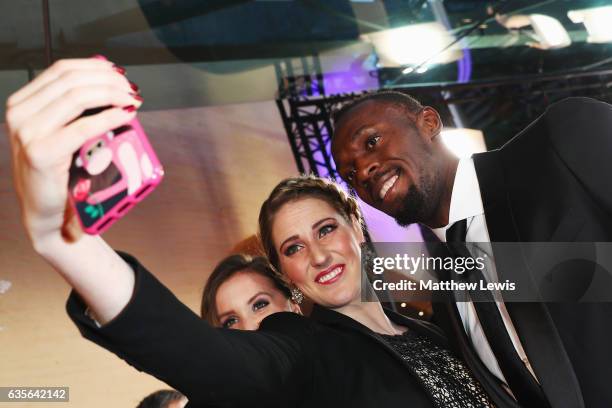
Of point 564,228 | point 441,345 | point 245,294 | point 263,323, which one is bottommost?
point 245,294

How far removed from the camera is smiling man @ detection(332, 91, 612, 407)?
1092 millimetres

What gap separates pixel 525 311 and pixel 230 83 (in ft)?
15.8

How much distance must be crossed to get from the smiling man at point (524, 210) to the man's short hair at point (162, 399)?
66.4 inches

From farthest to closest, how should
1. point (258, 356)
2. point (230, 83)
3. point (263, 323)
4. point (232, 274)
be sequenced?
point (230, 83), point (232, 274), point (263, 323), point (258, 356)

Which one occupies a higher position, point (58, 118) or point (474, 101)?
point (58, 118)

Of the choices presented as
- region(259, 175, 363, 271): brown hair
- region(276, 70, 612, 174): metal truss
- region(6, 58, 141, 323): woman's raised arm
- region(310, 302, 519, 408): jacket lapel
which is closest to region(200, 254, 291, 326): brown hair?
region(259, 175, 363, 271): brown hair

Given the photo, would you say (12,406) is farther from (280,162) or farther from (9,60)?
(280,162)

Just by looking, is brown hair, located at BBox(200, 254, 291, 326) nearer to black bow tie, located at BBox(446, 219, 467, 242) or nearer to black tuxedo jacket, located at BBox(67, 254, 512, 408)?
black tuxedo jacket, located at BBox(67, 254, 512, 408)

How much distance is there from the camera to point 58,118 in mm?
602

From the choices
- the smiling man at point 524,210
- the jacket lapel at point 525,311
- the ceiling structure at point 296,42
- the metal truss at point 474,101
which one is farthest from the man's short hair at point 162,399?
the metal truss at point 474,101

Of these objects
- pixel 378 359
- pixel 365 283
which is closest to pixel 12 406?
pixel 365 283

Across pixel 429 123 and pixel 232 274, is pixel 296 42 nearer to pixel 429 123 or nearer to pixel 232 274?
pixel 232 274

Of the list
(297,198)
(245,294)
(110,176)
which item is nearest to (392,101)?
(297,198)

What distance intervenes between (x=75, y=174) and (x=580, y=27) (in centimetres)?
640
